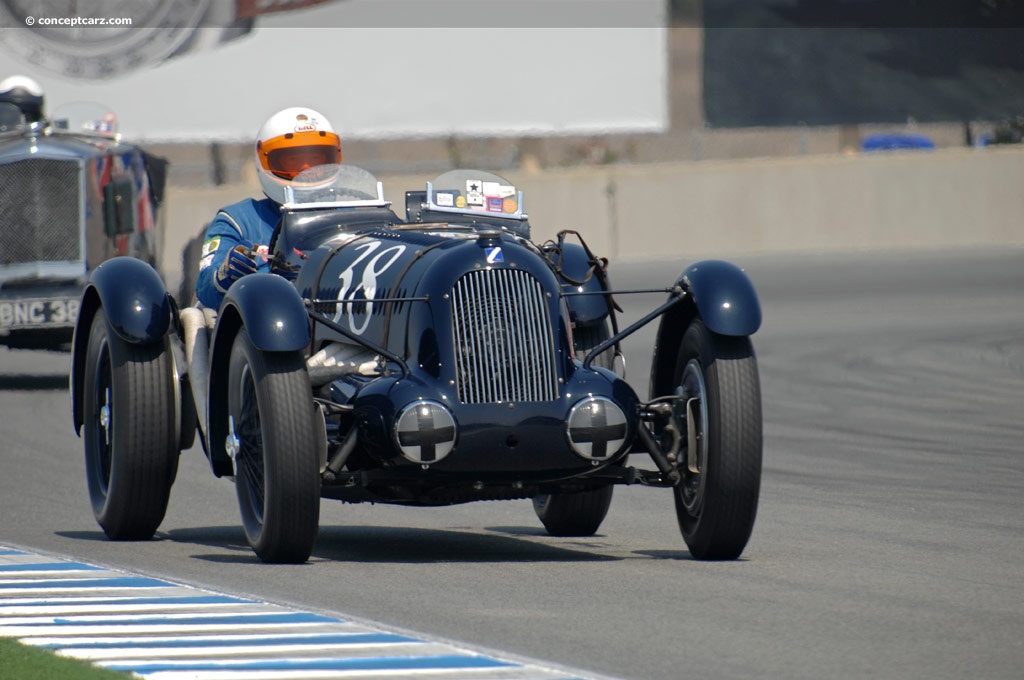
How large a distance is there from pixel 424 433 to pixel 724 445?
3.83 ft

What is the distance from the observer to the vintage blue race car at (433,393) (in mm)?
7234

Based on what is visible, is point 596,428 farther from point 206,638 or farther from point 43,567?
point 43,567

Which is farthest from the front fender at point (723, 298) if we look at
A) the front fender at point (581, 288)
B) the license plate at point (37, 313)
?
the license plate at point (37, 313)

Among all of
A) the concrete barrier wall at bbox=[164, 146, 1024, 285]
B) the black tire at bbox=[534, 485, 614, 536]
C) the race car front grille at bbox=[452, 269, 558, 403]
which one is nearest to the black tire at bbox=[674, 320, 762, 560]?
the race car front grille at bbox=[452, 269, 558, 403]

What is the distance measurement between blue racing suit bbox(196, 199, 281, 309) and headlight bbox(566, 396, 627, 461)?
2.14 meters

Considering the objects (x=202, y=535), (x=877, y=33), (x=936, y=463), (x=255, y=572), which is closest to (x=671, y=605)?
(x=255, y=572)

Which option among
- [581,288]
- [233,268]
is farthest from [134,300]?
[581,288]

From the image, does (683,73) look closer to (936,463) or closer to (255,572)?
(936,463)

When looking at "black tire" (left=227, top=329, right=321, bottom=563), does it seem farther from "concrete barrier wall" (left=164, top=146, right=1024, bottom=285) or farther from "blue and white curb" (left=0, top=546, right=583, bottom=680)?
"concrete barrier wall" (left=164, top=146, right=1024, bottom=285)

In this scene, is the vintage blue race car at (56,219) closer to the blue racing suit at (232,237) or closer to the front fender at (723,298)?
the blue racing suit at (232,237)

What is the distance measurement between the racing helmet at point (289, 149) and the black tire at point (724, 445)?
2636mm

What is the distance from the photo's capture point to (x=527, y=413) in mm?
7238

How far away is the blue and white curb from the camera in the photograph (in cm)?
538

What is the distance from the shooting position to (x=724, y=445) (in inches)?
288
